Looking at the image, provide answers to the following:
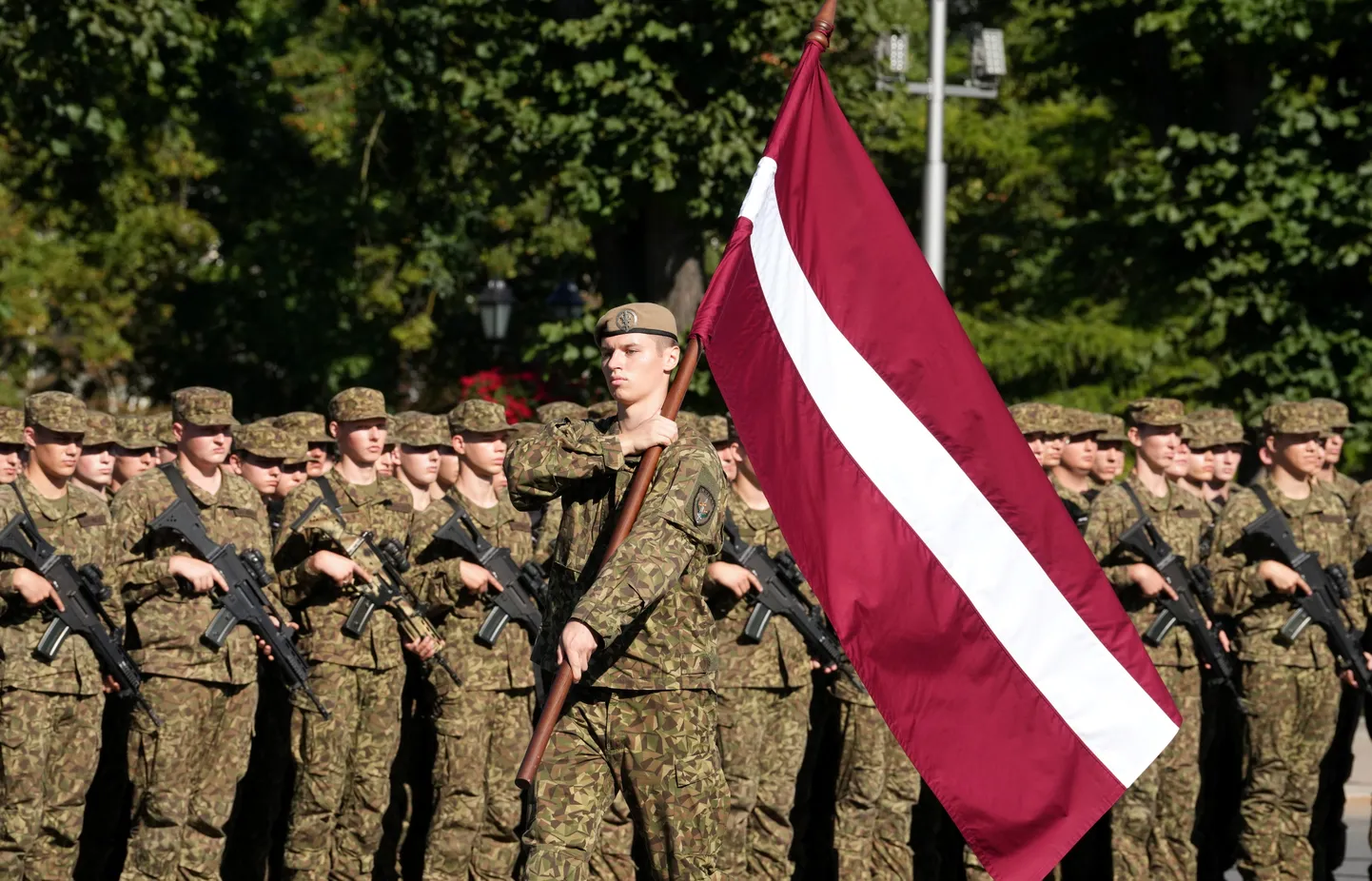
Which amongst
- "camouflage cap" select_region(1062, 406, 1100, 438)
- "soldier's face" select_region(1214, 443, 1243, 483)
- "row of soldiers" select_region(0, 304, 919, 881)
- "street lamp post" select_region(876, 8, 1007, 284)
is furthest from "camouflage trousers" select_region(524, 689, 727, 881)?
"street lamp post" select_region(876, 8, 1007, 284)

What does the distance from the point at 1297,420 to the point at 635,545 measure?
540cm

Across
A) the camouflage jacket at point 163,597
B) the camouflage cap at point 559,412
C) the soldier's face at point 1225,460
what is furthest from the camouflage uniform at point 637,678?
the soldier's face at point 1225,460

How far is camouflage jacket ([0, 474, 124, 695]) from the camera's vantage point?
27.6 ft

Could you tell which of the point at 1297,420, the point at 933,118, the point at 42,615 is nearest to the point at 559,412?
the point at 42,615

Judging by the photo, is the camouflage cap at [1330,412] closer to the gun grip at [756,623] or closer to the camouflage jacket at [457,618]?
the gun grip at [756,623]

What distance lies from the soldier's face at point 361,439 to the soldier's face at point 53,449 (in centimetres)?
132

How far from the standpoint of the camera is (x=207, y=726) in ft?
28.9

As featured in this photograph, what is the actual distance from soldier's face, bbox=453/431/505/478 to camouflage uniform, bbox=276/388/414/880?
1.60 ft

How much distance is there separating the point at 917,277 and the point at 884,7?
37.1 ft

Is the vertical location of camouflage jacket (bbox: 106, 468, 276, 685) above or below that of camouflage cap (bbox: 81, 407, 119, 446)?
below

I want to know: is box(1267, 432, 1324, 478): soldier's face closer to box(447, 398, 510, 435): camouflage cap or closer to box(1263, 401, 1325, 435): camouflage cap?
box(1263, 401, 1325, 435): camouflage cap

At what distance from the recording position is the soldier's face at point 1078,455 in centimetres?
1080

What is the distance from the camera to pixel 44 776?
8438mm

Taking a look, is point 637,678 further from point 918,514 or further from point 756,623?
point 756,623
